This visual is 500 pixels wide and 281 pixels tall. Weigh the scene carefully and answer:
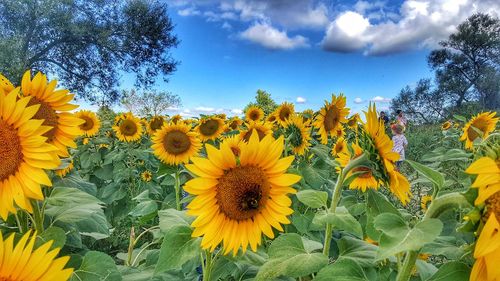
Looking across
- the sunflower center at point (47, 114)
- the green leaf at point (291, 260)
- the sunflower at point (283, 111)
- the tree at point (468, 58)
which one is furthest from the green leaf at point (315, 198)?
the tree at point (468, 58)

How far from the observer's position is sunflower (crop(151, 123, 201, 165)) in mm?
3420

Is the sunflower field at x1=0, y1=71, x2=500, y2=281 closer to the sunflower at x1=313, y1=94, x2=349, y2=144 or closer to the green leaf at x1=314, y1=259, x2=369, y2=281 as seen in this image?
the green leaf at x1=314, y1=259, x2=369, y2=281

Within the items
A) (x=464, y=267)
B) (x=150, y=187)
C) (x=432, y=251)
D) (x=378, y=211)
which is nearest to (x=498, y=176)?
(x=464, y=267)

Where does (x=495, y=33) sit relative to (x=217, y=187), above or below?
above

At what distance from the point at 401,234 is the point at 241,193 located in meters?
0.53

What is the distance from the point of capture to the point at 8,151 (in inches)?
45.7

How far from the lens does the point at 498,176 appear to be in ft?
2.30

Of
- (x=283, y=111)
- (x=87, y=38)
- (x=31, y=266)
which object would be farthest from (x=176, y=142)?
(x=87, y=38)

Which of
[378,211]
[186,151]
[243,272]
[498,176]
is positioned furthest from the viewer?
[186,151]

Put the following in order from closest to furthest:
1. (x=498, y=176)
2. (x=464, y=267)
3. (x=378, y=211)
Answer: (x=498, y=176) → (x=464, y=267) → (x=378, y=211)

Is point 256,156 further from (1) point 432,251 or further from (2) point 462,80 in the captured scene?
(2) point 462,80

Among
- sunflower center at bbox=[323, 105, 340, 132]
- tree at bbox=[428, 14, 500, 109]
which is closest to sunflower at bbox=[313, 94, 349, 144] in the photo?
sunflower center at bbox=[323, 105, 340, 132]

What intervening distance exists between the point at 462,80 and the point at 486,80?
66.7 inches

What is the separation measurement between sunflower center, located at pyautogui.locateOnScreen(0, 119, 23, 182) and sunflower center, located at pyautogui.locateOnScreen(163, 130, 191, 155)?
2.28m
